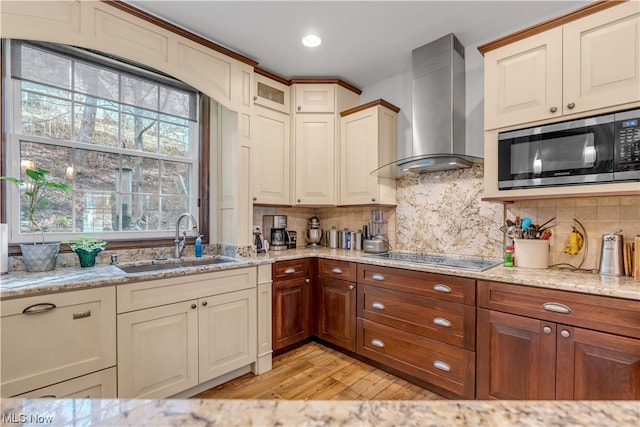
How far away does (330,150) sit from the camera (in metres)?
3.10

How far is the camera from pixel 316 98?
309cm

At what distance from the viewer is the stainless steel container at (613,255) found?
1.79m

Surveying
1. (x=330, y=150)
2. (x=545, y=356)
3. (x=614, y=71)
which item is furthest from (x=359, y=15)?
(x=545, y=356)

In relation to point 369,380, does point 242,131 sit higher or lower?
higher

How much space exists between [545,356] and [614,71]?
5.39ft

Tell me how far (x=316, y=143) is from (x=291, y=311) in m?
1.71

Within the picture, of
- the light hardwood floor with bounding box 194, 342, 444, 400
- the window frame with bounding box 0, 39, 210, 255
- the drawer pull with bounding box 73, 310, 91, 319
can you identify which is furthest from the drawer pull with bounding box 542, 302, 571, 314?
the window frame with bounding box 0, 39, 210, 255

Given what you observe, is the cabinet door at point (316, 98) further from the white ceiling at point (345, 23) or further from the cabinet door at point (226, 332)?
the cabinet door at point (226, 332)

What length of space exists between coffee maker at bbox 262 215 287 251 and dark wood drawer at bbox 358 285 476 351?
1.10 m

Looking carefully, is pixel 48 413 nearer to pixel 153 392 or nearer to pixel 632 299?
pixel 153 392

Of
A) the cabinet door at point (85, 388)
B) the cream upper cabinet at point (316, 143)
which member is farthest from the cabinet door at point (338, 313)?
the cabinet door at point (85, 388)

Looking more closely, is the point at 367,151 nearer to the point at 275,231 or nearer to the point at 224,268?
the point at 275,231

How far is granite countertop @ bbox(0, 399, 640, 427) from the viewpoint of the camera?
424 millimetres

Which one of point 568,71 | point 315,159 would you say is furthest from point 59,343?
point 568,71
